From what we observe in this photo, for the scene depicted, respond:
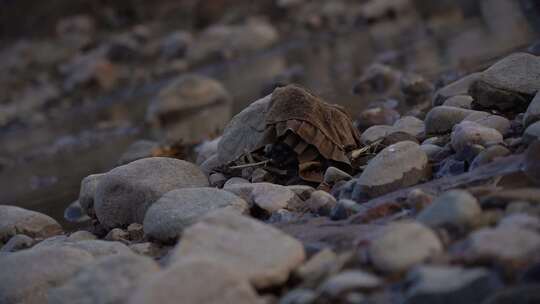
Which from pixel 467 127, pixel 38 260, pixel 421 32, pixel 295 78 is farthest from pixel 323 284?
pixel 421 32

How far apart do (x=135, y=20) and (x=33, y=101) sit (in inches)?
312

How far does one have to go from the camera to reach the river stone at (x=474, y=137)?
4.63 metres

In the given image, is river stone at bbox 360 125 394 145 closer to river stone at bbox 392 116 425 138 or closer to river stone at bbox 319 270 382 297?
river stone at bbox 392 116 425 138

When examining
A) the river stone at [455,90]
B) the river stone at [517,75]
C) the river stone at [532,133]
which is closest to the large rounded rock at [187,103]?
the river stone at [455,90]

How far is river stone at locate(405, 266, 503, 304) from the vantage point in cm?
276

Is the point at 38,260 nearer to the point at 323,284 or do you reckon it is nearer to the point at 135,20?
the point at 323,284

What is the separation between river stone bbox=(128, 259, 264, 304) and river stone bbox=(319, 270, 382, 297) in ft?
0.83

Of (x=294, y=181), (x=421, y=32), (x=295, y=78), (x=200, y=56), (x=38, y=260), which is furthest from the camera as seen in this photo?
(x=200, y=56)

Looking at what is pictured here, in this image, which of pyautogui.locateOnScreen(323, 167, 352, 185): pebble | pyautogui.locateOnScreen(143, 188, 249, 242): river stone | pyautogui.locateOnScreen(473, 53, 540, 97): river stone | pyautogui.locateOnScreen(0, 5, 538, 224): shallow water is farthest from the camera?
pyautogui.locateOnScreen(0, 5, 538, 224): shallow water

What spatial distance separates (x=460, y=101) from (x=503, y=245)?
3364mm

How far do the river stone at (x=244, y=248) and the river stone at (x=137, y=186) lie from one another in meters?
2.04

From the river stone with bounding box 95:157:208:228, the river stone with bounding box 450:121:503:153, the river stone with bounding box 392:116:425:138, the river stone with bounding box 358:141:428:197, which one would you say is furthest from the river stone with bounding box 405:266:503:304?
the river stone with bounding box 392:116:425:138

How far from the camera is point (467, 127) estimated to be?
4.78 metres

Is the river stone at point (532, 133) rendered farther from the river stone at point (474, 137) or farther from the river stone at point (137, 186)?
the river stone at point (137, 186)
